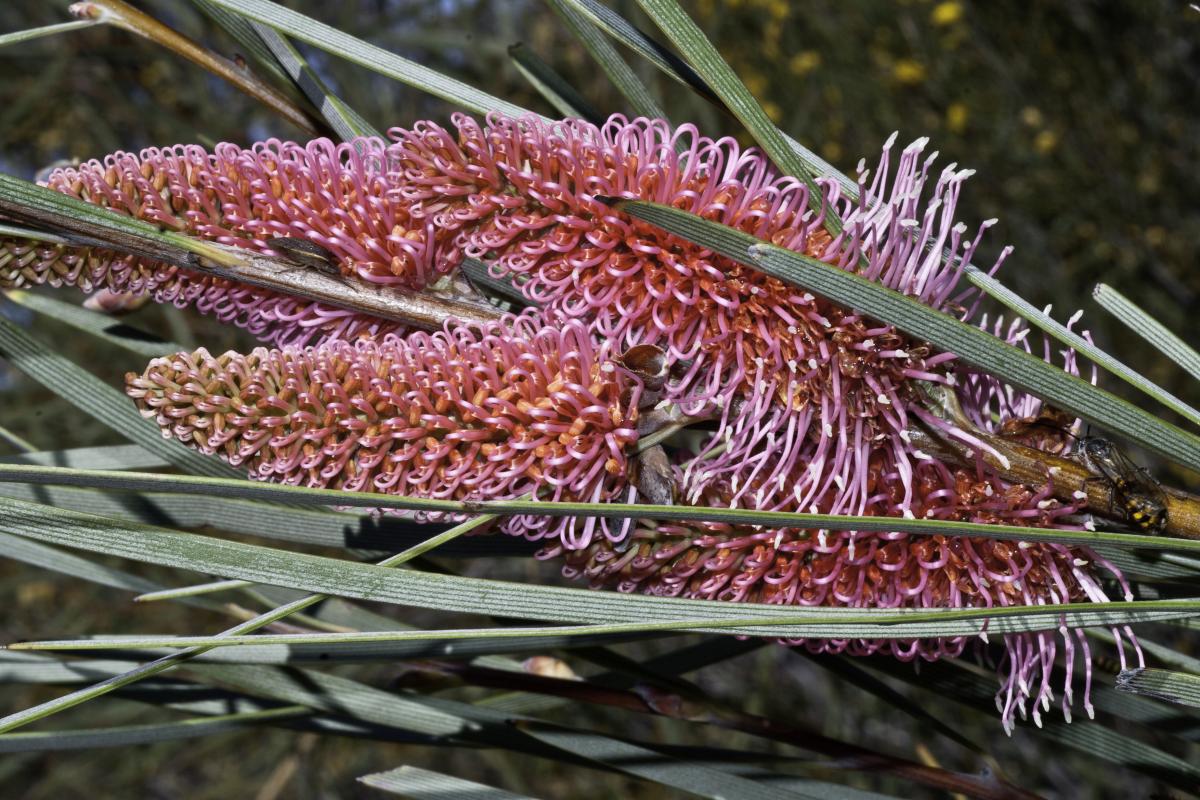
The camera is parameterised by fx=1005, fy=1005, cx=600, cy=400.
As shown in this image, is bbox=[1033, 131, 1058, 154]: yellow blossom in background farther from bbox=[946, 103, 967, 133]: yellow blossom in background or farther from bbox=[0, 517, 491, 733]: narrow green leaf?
bbox=[0, 517, 491, 733]: narrow green leaf

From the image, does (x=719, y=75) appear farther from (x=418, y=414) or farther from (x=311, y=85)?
(x=311, y=85)

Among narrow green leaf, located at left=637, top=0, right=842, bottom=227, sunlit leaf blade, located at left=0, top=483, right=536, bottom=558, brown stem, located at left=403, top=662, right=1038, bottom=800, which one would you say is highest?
narrow green leaf, located at left=637, top=0, right=842, bottom=227

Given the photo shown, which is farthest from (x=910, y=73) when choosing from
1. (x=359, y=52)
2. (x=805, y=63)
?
(x=359, y=52)

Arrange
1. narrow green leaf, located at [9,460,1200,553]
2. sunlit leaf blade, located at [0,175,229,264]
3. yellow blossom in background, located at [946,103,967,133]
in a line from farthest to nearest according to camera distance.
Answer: yellow blossom in background, located at [946,103,967,133] < sunlit leaf blade, located at [0,175,229,264] < narrow green leaf, located at [9,460,1200,553]

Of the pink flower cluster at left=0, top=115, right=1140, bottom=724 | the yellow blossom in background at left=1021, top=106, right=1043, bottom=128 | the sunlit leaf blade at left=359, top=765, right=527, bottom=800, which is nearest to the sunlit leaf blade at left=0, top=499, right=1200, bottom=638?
the pink flower cluster at left=0, top=115, right=1140, bottom=724

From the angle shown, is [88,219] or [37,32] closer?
[88,219]

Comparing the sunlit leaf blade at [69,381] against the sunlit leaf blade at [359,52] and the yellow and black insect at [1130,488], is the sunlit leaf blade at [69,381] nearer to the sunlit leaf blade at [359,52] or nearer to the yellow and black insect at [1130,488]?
the sunlit leaf blade at [359,52]
